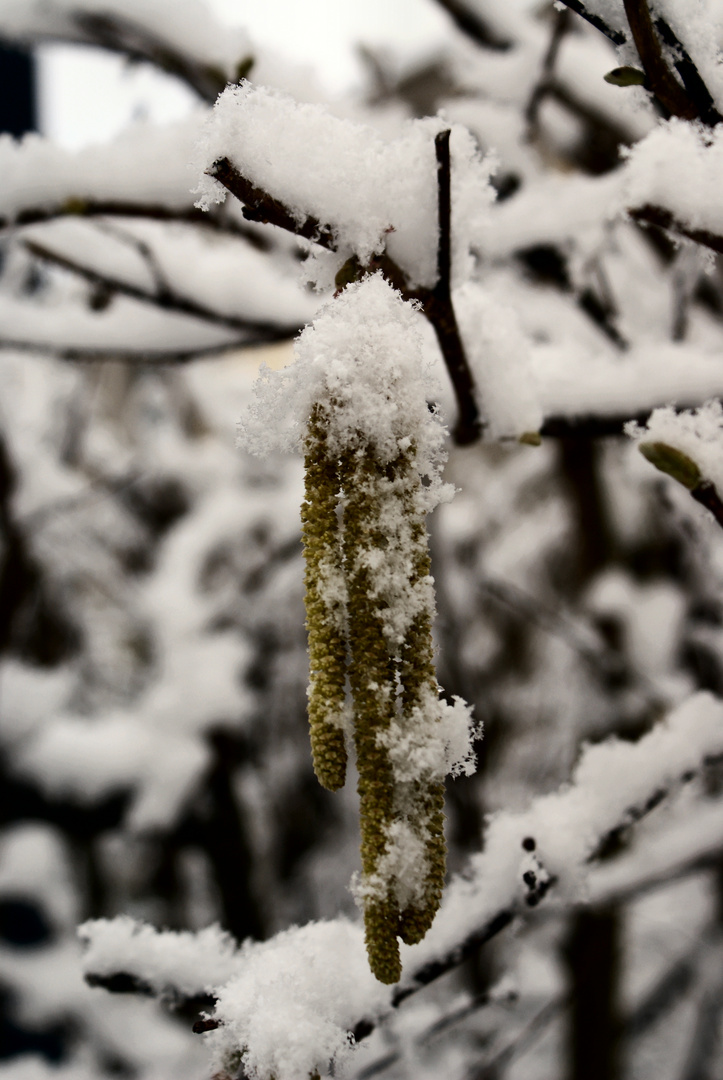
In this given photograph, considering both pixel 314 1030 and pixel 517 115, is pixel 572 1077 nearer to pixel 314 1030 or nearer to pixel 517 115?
pixel 314 1030

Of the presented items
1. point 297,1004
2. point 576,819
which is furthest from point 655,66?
point 297,1004

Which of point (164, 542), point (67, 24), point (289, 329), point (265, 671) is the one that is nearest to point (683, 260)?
point (289, 329)

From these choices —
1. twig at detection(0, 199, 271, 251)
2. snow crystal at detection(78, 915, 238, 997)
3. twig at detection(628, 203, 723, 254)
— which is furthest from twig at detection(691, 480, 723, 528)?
twig at detection(0, 199, 271, 251)

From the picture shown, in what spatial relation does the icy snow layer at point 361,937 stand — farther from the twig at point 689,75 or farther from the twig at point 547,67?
the twig at point 547,67

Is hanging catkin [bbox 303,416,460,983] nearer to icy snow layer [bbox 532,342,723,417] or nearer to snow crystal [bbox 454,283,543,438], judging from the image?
snow crystal [bbox 454,283,543,438]

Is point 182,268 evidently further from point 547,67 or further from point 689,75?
point 689,75

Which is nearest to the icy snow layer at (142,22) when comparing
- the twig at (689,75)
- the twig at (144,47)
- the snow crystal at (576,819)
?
the twig at (144,47)

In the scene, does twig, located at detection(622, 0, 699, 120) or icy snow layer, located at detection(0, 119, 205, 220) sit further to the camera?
icy snow layer, located at detection(0, 119, 205, 220)
